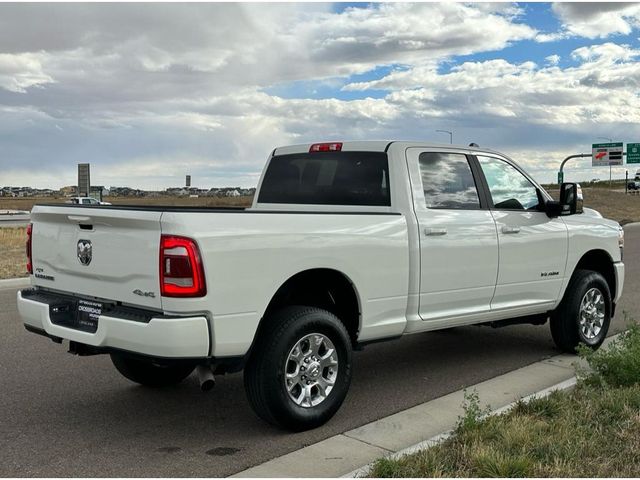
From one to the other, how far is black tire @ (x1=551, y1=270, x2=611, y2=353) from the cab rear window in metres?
2.45

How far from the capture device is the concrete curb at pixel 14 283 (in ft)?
38.2

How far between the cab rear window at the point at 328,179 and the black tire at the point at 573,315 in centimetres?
245

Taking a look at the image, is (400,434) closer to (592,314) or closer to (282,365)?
(282,365)

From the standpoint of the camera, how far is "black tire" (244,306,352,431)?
4.41 meters

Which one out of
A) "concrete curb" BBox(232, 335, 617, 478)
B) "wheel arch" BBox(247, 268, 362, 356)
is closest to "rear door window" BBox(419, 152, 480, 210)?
"wheel arch" BBox(247, 268, 362, 356)

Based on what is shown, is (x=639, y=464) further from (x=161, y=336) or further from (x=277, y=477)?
(x=161, y=336)

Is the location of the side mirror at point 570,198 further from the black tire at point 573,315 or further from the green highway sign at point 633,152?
the green highway sign at point 633,152

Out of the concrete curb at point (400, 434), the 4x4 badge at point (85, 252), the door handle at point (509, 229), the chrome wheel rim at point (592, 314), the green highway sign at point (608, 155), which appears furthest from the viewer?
the green highway sign at point (608, 155)

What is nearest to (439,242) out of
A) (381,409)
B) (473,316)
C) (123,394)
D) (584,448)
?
(473,316)

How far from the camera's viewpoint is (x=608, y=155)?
6225 centimetres

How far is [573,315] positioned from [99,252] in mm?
4602

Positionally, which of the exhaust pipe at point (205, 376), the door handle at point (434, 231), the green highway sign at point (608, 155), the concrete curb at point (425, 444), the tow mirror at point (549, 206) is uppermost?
the green highway sign at point (608, 155)

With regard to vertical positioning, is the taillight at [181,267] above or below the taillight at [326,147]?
below

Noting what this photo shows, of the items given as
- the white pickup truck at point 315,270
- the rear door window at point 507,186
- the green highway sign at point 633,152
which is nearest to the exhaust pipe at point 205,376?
the white pickup truck at point 315,270
